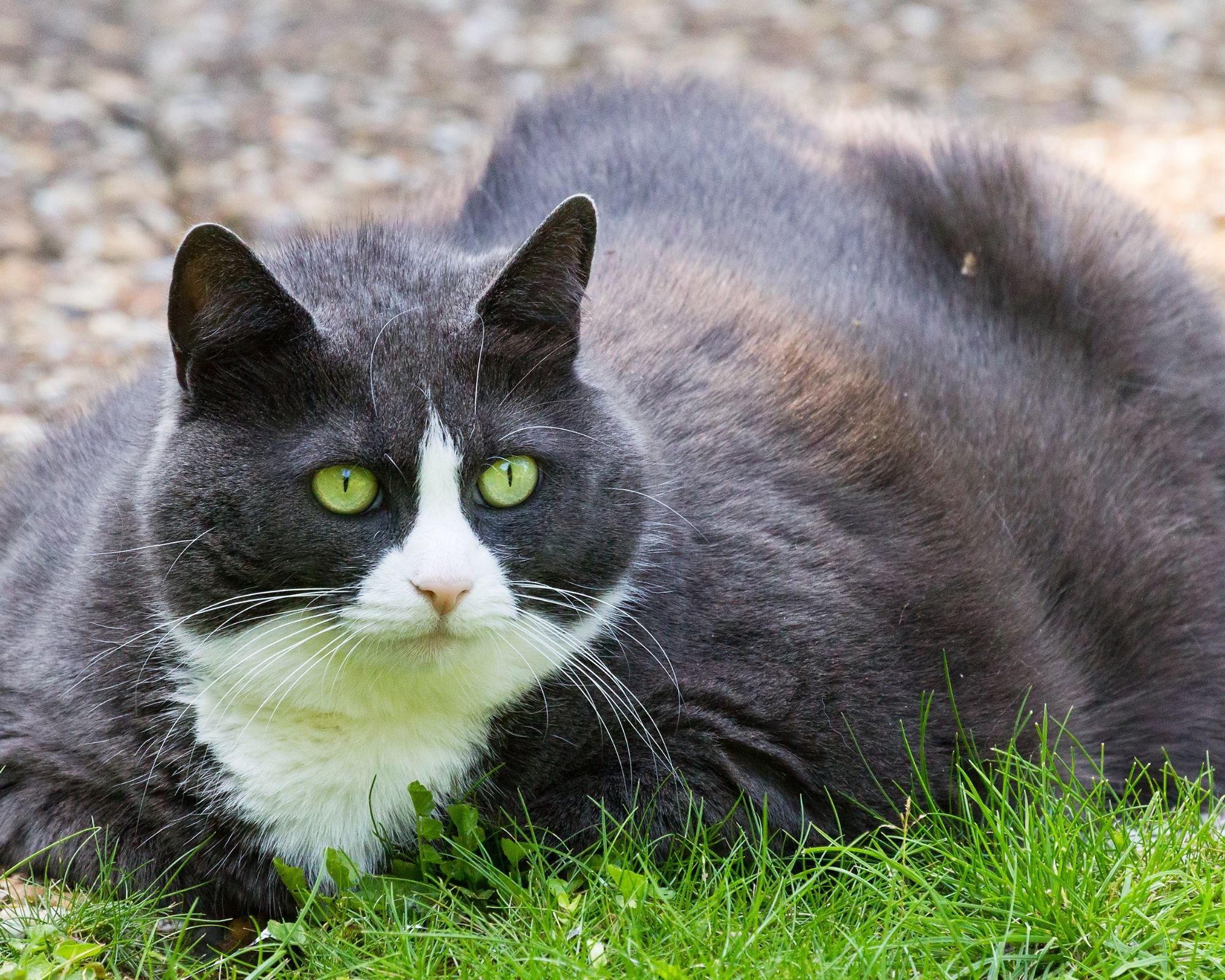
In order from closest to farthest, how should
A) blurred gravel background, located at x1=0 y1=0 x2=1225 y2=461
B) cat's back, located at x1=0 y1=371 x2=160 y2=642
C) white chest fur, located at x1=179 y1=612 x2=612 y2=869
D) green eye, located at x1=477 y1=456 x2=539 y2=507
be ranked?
green eye, located at x1=477 y1=456 x2=539 y2=507
white chest fur, located at x1=179 y1=612 x2=612 y2=869
cat's back, located at x1=0 y1=371 x2=160 y2=642
blurred gravel background, located at x1=0 y1=0 x2=1225 y2=461

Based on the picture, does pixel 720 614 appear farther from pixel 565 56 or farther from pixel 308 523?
pixel 565 56

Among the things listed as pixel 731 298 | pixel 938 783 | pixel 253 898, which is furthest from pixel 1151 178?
pixel 253 898

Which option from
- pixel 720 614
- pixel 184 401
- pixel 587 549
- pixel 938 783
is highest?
pixel 184 401

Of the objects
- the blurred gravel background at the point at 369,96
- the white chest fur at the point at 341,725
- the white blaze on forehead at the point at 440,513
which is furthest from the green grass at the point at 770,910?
the blurred gravel background at the point at 369,96

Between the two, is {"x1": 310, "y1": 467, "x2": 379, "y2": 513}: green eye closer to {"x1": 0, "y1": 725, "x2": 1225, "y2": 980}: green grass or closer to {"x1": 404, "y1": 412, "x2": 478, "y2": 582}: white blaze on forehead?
{"x1": 404, "y1": 412, "x2": 478, "y2": 582}: white blaze on forehead

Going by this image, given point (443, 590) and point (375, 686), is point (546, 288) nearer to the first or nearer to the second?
point (443, 590)

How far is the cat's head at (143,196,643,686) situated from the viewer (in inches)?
79.5

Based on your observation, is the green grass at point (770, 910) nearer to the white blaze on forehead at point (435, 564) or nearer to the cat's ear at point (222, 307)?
the white blaze on forehead at point (435, 564)

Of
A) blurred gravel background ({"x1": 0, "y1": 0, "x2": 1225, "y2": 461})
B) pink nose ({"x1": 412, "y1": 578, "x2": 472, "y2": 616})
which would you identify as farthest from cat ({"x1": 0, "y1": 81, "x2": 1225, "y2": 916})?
blurred gravel background ({"x1": 0, "y1": 0, "x2": 1225, "y2": 461})

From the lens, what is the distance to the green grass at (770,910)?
210 centimetres

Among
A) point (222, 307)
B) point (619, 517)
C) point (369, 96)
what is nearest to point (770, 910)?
point (619, 517)

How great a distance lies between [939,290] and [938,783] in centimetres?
116

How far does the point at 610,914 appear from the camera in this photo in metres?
2.26

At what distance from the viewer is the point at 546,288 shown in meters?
2.16
